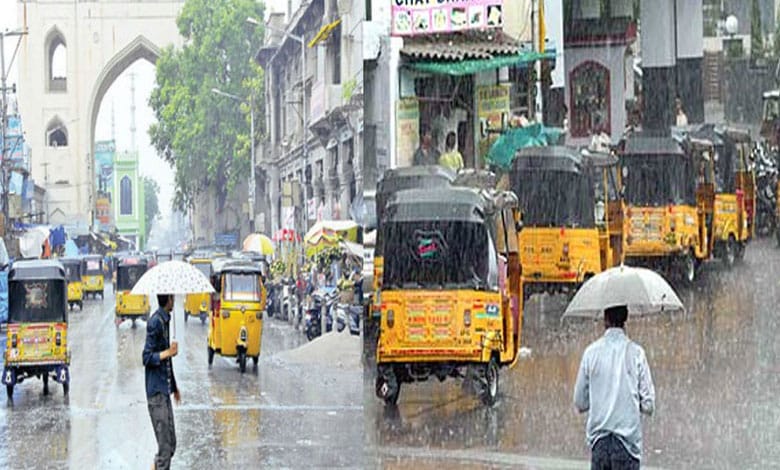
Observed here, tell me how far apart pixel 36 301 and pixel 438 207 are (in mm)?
10410

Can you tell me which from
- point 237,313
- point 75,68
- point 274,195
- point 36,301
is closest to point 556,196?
point 237,313

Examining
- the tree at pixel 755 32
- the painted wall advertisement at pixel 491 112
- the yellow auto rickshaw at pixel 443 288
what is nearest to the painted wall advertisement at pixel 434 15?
the painted wall advertisement at pixel 491 112

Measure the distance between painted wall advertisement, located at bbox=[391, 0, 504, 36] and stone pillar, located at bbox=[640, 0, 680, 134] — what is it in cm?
148

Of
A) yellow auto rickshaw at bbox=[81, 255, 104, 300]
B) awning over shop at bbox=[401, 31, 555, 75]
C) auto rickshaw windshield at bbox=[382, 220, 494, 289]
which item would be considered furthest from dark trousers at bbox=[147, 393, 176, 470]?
yellow auto rickshaw at bbox=[81, 255, 104, 300]

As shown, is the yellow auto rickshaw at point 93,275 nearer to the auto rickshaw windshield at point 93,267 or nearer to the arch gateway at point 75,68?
the auto rickshaw windshield at point 93,267

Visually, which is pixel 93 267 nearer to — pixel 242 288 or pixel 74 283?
pixel 74 283

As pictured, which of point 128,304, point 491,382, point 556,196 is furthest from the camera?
point 128,304

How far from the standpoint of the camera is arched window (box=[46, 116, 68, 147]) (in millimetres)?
74594

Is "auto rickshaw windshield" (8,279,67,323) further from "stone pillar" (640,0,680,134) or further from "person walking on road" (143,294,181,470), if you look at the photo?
"stone pillar" (640,0,680,134)

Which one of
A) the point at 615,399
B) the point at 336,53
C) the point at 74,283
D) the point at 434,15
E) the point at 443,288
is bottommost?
the point at 74,283

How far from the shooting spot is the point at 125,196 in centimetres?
10188

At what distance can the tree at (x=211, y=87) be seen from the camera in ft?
186

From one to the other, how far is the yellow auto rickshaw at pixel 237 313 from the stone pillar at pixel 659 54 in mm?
11096

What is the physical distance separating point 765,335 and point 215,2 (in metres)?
49.2
